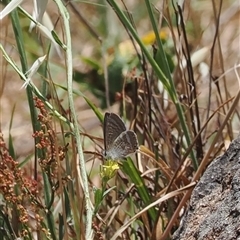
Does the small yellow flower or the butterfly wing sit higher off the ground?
the butterfly wing

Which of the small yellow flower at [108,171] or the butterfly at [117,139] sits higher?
the butterfly at [117,139]

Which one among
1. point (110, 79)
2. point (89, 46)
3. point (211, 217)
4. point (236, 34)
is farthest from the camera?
point (89, 46)

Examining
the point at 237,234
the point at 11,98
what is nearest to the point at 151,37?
the point at 11,98

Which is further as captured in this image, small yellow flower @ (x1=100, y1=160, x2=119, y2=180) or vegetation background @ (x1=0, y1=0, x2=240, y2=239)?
vegetation background @ (x1=0, y1=0, x2=240, y2=239)

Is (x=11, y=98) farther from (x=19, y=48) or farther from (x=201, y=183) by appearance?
(x=201, y=183)

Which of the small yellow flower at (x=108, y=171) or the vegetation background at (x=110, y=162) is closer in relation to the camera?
the small yellow flower at (x=108, y=171)
